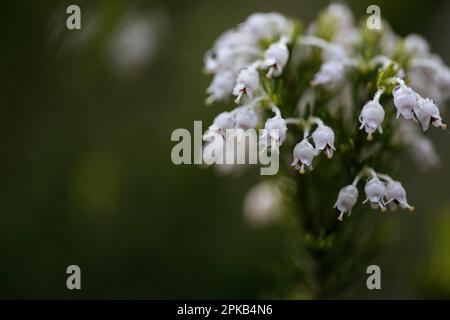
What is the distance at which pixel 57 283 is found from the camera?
359cm

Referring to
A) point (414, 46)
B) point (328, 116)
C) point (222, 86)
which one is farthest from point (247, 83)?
point (414, 46)

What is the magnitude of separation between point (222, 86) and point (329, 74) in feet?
1.42

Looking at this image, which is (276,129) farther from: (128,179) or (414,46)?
(128,179)

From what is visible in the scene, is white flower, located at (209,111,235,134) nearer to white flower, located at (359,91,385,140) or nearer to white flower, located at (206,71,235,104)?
white flower, located at (206,71,235,104)

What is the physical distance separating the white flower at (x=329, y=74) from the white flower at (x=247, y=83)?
0.30 m

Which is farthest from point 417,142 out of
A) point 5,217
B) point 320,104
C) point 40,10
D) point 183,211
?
point 5,217

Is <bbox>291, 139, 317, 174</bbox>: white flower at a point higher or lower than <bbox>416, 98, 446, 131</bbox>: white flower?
lower

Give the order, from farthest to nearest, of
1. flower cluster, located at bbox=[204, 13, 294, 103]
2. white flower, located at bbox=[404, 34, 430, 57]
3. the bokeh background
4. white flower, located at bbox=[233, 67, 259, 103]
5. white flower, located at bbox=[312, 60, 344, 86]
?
1. the bokeh background
2. white flower, located at bbox=[404, 34, 430, 57]
3. flower cluster, located at bbox=[204, 13, 294, 103]
4. white flower, located at bbox=[312, 60, 344, 86]
5. white flower, located at bbox=[233, 67, 259, 103]

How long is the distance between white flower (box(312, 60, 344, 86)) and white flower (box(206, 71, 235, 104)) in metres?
0.35

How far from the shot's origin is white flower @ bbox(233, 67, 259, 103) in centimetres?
212

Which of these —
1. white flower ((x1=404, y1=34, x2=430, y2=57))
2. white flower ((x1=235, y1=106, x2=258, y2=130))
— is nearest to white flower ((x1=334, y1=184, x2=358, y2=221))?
white flower ((x1=235, y1=106, x2=258, y2=130))

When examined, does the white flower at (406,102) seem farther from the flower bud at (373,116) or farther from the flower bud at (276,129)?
the flower bud at (276,129)

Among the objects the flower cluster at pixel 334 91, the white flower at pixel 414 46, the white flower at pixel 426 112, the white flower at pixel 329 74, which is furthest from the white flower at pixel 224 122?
the white flower at pixel 414 46

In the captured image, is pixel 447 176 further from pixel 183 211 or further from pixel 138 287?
pixel 138 287
